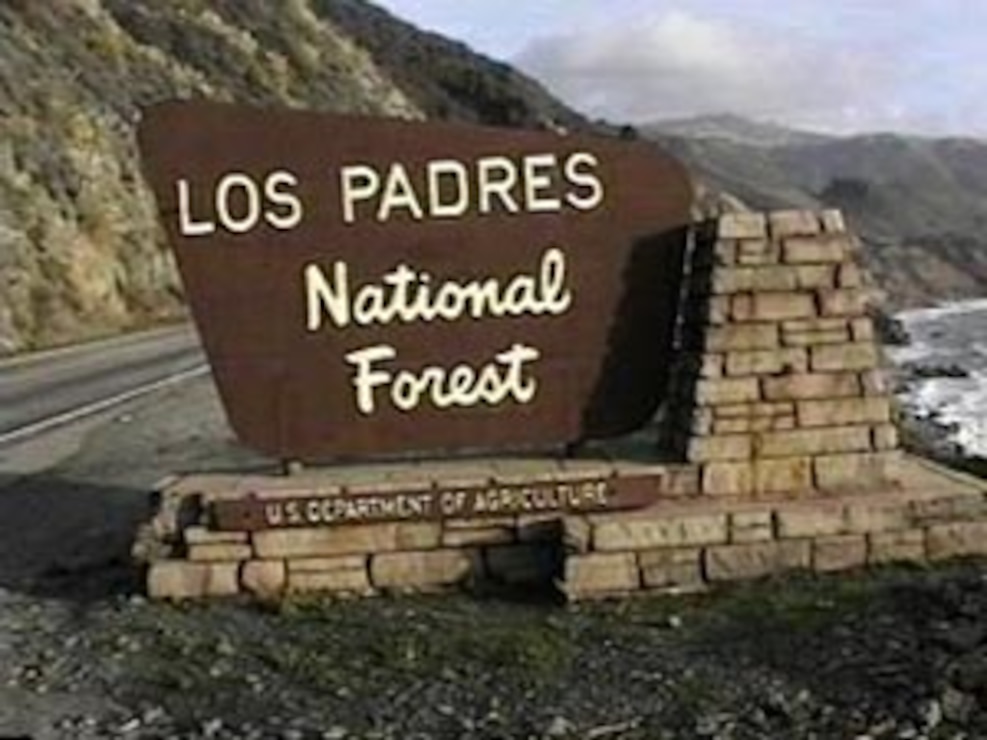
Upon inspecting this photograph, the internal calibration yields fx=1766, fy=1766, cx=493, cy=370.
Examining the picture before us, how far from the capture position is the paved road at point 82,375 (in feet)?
60.8

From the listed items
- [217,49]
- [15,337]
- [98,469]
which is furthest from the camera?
[217,49]

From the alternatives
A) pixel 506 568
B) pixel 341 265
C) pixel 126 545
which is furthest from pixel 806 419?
pixel 126 545

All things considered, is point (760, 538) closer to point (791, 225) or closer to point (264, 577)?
point (791, 225)

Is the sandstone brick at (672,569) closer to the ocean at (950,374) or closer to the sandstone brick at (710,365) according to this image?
the sandstone brick at (710,365)

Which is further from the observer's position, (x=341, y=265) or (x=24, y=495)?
(x=24, y=495)

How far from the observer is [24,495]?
13.2 meters

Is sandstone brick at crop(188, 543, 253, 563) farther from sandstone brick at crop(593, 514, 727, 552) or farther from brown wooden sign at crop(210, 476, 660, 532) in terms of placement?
sandstone brick at crop(593, 514, 727, 552)

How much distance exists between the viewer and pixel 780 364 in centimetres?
995

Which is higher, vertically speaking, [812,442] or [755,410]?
[755,410]

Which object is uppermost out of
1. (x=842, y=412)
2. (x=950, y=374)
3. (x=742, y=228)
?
(x=742, y=228)

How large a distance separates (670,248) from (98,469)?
6159 millimetres

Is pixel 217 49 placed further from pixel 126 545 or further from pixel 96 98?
pixel 126 545

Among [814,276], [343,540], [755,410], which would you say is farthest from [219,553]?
[814,276]

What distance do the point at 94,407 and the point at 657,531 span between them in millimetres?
10798
